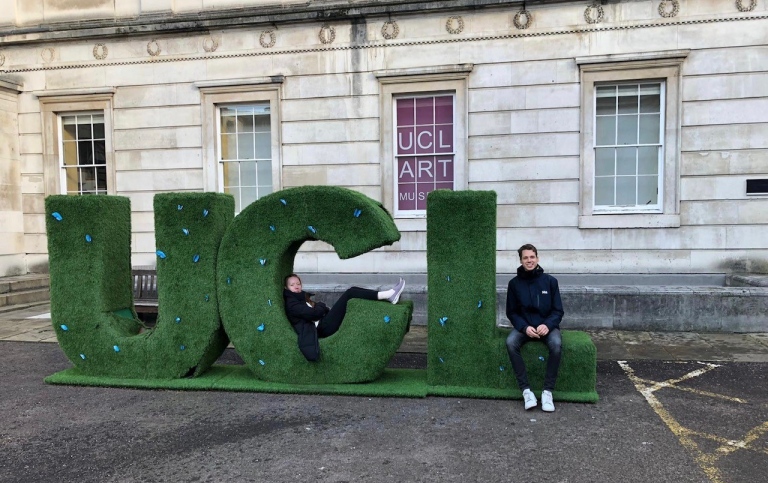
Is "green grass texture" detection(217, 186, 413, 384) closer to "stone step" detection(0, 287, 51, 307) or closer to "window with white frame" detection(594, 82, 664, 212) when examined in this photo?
"window with white frame" detection(594, 82, 664, 212)

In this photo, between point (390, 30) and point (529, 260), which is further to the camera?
point (390, 30)

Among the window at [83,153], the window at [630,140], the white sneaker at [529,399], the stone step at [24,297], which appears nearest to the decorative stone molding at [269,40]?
the window at [83,153]

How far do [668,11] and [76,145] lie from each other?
41.7 feet

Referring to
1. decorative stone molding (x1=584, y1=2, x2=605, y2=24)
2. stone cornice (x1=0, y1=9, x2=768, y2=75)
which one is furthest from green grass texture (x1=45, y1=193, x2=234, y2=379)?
decorative stone molding (x1=584, y1=2, x2=605, y2=24)

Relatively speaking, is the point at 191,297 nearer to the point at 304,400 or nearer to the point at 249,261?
the point at 249,261

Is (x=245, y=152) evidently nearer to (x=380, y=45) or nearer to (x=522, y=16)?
(x=380, y=45)

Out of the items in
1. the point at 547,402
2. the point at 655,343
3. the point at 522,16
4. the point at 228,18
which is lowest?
the point at 655,343

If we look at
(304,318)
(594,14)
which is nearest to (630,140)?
(594,14)

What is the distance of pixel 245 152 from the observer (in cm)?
1159

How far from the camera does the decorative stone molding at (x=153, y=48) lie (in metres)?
11.4

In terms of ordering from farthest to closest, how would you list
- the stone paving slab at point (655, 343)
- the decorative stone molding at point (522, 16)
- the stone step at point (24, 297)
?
the stone step at point (24, 297) → the decorative stone molding at point (522, 16) → the stone paving slab at point (655, 343)

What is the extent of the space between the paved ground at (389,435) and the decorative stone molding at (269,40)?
7549 mm

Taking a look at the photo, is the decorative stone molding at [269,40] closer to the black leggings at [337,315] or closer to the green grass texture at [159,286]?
the green grass texture at [159,286]

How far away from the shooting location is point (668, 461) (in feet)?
13.2
